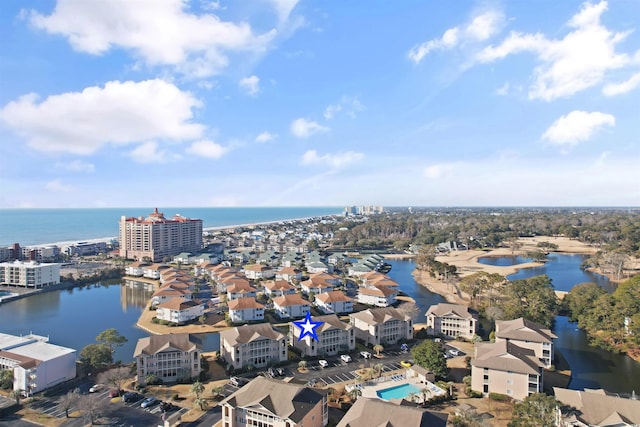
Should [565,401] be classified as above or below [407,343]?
above

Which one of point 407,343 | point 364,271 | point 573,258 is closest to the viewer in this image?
point 407,343

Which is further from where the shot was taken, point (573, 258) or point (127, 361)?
point (573, 258)

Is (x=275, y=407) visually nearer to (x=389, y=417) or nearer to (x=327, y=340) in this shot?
(x=389, y=417)

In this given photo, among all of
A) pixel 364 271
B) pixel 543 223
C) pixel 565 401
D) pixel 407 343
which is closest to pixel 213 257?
pixel 364 271

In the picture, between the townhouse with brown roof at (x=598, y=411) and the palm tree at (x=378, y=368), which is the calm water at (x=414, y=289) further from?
the townhouse with brown roof at (x=598, y=411)

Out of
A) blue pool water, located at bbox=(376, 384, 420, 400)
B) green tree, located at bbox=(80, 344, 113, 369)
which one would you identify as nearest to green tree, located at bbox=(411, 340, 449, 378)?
blue pool water, located at bbox=(376, 384, 420, 400)

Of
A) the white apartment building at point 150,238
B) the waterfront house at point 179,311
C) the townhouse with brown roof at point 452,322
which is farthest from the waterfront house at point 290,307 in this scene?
the white apartment building at point 150,238

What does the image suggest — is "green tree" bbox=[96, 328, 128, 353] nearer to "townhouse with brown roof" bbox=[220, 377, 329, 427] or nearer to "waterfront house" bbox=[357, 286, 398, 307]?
"townhouse with brown roof" bbox=[220, 377, 329, 427]

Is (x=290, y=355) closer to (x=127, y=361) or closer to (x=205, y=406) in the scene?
(x=205, y=406)
